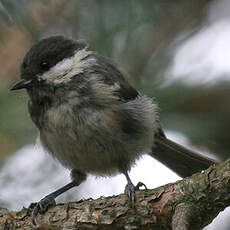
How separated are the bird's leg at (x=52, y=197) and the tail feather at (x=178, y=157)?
72 centimetres

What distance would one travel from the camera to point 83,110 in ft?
10.8

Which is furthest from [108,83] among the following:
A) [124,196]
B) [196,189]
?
[196,189]

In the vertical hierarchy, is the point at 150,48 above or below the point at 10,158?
above

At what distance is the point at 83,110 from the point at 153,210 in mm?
1033

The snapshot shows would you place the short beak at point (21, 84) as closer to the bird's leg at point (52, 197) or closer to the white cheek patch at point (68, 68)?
the white cheek patch at point (68, 68)

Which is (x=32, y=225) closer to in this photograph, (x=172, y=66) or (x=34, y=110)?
(x=34, y=110)

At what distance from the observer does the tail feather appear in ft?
12.5

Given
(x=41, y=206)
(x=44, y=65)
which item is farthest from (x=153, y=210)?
(x=44, y=65)

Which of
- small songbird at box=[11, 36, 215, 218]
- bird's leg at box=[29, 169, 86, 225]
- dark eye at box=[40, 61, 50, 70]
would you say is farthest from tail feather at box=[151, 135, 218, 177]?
dark eye at box=[40, 61, 50, 70]

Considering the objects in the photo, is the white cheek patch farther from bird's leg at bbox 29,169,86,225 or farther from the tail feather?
the tail feather

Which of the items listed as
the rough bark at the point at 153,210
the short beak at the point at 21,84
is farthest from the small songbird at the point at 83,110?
the rough bark at the point at 153,210

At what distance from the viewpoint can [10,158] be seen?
2953 millimetres

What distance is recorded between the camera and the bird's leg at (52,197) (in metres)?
2.94

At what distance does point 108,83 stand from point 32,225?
124 cm
